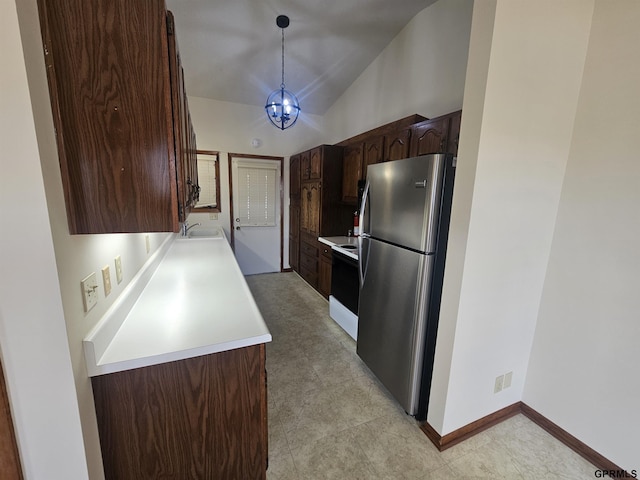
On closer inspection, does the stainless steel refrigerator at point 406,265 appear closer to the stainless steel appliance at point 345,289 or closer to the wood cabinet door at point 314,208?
the stainless steel appliance at point 345,289

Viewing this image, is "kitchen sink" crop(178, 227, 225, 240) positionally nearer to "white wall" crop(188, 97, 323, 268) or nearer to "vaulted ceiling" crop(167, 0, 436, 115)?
"white wall" crop(188, 97, 323, 268)

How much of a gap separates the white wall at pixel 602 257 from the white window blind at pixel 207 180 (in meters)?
4.25

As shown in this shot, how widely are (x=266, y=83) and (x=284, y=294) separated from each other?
119 inches

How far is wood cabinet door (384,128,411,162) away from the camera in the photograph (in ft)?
7.70

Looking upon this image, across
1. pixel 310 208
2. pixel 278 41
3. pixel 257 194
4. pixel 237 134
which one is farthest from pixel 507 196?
pixel 237 134

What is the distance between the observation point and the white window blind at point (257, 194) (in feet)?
14.8

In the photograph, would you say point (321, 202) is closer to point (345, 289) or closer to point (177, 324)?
point (345, 289)

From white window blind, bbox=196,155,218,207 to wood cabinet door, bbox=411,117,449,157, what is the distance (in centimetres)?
323

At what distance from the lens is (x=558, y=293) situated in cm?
166

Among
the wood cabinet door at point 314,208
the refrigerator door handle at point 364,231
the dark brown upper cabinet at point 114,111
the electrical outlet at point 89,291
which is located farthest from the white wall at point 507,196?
the wood cabinet door at point 314,208

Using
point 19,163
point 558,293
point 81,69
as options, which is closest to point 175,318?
point 19,163

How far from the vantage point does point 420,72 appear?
2.65 m

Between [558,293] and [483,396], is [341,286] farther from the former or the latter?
[558,293]

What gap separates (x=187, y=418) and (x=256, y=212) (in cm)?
382
